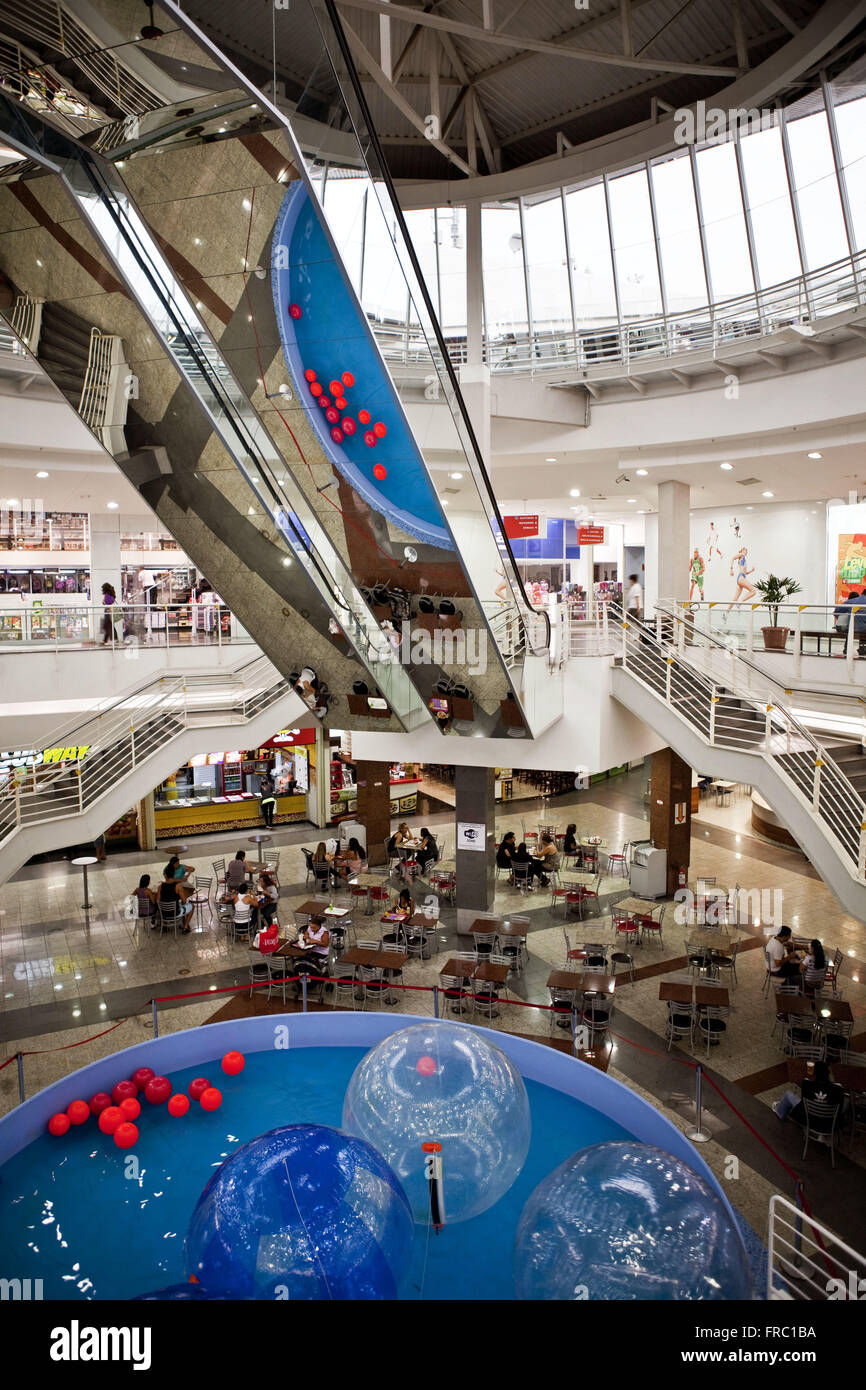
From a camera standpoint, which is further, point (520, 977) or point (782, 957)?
point (520, 977)

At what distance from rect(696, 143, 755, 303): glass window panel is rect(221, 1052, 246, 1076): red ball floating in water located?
13286mm

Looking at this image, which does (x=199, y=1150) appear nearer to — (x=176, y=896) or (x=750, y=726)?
(x=176, y=896)

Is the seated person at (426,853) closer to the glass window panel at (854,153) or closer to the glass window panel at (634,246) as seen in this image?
the glass window panel at (634,246)

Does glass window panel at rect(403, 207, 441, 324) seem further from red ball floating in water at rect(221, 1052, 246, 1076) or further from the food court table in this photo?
red ball floating in water at rect(221, 1052, 246, 1076)

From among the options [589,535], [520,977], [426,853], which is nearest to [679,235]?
[589,535]

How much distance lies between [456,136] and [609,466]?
20.2 ft

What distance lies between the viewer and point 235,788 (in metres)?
20.1

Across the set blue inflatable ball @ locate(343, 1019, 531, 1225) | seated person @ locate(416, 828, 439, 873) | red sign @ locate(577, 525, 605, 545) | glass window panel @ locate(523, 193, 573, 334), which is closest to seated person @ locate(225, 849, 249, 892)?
seated person @ locate(416, 828, 439, 873)

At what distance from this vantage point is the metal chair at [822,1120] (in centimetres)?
791

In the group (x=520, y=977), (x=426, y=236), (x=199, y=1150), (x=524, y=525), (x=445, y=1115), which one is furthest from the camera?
(x=524, y=525)

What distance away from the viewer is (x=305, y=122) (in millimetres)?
6141

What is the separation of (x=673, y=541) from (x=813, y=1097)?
10639 mm
